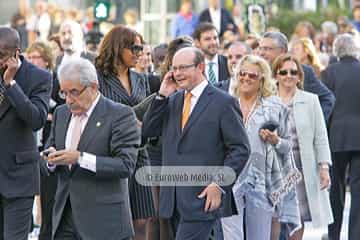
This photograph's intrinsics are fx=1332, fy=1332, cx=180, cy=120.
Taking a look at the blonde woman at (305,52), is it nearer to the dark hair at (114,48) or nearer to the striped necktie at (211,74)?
the striped necktie at (211,74)

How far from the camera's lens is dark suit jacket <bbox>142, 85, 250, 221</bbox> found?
34.2 feet

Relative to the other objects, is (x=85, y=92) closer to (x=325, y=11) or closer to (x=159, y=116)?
(x=159, y=116)

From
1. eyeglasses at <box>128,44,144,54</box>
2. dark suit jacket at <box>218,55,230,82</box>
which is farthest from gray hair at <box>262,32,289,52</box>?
eyeglasses at <box>128,44,144,54</box>

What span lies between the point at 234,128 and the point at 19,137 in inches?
69.1

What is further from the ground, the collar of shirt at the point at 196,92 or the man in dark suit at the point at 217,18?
the collar of shirt at the point at 196,92

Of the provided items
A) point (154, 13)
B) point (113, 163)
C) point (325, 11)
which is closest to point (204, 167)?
point (113, 163)

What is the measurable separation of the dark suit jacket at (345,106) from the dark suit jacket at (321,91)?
1.46ft

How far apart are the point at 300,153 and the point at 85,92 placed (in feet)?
13.0

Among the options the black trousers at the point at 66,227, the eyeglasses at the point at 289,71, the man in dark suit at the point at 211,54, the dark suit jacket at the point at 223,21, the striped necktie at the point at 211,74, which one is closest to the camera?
the black trousers at the point at 66,227

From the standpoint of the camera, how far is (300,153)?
43.1ft

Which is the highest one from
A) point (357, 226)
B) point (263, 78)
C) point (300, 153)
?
point (263, 78)

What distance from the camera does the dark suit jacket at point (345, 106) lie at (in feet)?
48.4

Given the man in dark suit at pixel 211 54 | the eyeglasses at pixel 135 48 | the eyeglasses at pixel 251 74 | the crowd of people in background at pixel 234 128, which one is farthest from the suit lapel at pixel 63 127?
the man in dark suit at pixel 211 54

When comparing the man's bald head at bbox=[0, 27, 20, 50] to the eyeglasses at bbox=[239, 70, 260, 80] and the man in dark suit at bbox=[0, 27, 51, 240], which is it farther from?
the eyeglasses at bbox=[239, 70, 260, 80]
